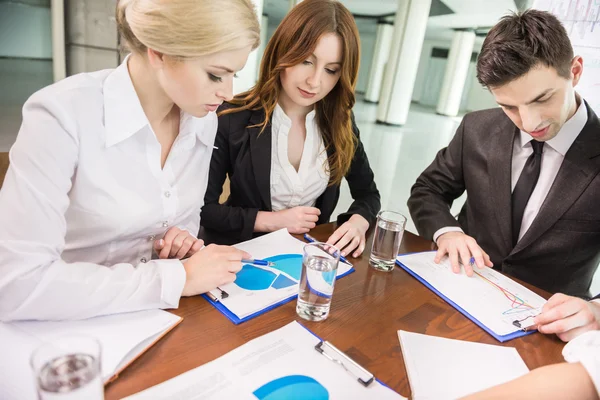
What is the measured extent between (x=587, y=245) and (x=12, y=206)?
1750mm

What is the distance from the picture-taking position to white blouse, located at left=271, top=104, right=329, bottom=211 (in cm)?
165

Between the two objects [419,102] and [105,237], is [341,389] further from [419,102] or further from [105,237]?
[419,102]

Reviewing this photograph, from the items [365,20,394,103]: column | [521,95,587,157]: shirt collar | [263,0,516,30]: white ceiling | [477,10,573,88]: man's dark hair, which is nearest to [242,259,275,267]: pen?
[477,10,573,88]: man's dark hair

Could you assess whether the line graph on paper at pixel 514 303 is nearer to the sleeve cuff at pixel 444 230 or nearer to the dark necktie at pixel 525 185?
the sleeve cuff at pixel 444 230

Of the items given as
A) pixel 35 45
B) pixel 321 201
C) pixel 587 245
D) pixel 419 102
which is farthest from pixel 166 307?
pixel 419 102

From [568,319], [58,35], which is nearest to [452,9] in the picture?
[58,35]

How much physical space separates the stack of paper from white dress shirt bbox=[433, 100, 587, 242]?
101cm

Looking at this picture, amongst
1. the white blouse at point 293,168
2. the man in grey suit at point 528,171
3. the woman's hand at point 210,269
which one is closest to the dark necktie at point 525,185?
the man in grey suit at point 528,171

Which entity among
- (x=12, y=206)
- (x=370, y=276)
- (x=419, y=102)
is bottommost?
(x=419, y=102)

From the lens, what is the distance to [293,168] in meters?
1.66

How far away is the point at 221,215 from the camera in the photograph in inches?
60.7

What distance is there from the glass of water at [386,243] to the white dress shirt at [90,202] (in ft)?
1.81

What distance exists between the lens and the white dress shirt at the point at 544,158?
4.67 ft

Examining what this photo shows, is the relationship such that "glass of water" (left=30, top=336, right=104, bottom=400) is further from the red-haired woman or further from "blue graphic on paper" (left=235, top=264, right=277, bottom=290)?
the red-haired woman
